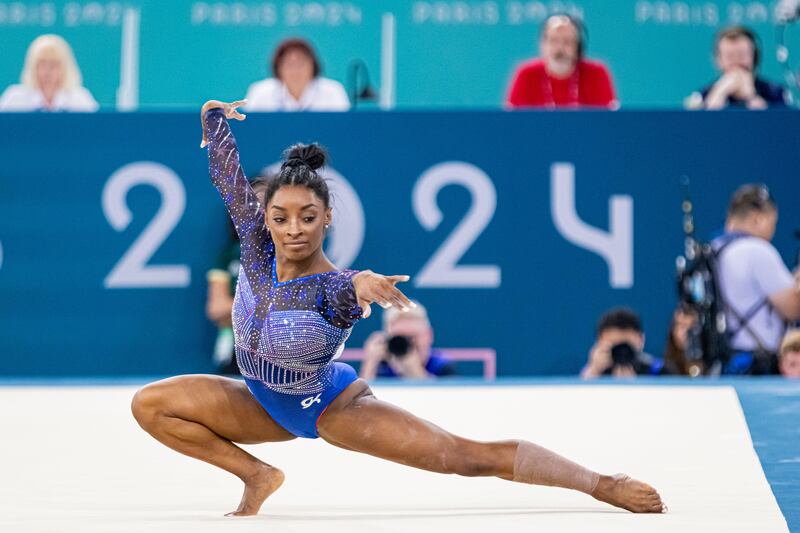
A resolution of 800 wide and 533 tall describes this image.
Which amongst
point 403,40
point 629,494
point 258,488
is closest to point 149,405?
point 258,488

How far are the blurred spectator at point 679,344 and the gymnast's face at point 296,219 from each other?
357cm

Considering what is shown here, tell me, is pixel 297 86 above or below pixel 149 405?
above

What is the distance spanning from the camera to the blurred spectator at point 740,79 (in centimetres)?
717

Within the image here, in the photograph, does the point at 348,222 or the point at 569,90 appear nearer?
the point at 348,222

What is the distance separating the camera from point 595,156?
6.88 meters

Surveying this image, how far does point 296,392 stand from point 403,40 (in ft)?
19.8

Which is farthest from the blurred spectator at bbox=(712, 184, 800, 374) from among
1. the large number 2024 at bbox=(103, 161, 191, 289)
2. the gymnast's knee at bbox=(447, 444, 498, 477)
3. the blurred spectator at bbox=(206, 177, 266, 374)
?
the gymnast's knee at bbox=(447, 444, 498, 477)

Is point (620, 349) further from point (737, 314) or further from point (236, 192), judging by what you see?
point (236, 192)

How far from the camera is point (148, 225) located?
22.8ft

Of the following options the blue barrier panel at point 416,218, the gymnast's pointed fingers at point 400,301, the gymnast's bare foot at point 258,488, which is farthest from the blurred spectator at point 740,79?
the gymnast's pointed fingers at point 400,301

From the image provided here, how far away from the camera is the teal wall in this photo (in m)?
9.06

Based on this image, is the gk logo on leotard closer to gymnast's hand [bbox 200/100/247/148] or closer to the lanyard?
gymnast's hand [bbox 200/100/247/148]

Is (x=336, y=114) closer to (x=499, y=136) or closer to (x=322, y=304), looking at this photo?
(x=499, y=136)

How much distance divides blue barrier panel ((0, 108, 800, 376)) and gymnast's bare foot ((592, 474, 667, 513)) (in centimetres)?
344
